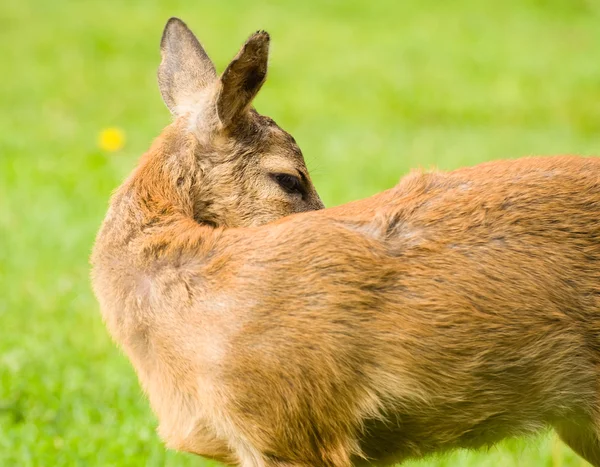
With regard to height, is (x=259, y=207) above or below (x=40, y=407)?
above

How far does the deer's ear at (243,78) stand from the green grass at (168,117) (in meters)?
1.66

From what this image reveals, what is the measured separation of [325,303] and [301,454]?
0.46 metres

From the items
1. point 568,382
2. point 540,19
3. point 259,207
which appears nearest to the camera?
point 568,382

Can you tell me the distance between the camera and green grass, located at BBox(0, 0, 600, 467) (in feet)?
16.9

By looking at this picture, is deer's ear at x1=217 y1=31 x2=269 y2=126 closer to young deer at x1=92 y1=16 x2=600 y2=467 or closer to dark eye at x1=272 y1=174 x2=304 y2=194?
dark eye at x1=272 y1=174 x2=304 y2=194

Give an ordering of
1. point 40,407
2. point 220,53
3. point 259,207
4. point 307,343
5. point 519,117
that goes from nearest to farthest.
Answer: point 307,343 < point 259,207 < point 40,407 < point 519,117 < point 220,53

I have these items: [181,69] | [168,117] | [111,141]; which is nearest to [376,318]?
[181,69]

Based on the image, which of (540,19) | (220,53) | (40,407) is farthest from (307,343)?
(540,19)

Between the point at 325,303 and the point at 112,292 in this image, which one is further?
the point at 112,292

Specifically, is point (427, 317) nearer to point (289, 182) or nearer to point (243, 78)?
point (289, 182)

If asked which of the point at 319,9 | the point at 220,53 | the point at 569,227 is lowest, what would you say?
the point at 569,227

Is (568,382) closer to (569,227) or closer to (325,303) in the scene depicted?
(569,227)

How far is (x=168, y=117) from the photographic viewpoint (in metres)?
12.5

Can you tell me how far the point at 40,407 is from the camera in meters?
5.09
